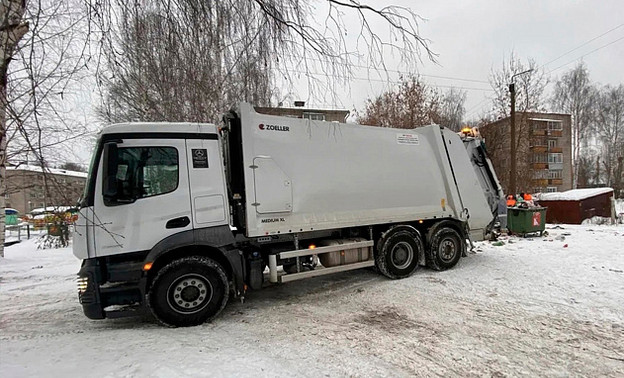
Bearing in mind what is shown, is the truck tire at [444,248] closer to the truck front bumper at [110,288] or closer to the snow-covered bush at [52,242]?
the truck front bumper at [110,288]

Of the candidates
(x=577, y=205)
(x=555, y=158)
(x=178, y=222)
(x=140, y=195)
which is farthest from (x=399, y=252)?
(x=555, y=158)

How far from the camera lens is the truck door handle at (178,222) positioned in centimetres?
432

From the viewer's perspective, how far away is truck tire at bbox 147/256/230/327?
4207 mm

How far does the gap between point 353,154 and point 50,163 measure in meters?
4.23

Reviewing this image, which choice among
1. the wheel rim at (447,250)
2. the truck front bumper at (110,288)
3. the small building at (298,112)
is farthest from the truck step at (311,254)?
the small building at (298,112)

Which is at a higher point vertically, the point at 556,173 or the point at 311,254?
the point at 311,254

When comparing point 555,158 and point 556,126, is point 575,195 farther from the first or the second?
point 555,158

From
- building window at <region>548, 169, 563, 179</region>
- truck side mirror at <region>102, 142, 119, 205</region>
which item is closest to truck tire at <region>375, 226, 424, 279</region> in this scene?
truck side mirror at <region>102, 142, 119, 205</region>

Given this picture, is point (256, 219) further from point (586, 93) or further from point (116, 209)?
point (586, 93)

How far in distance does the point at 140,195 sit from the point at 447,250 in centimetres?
571

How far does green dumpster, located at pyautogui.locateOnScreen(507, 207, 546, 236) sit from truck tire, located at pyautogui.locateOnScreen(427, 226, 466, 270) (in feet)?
15.1

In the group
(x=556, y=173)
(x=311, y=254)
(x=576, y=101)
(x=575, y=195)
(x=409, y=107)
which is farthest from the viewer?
(x=556, y=173)

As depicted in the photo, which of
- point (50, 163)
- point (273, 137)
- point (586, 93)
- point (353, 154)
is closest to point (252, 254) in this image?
point (273, 137)

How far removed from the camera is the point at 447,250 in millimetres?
6828
